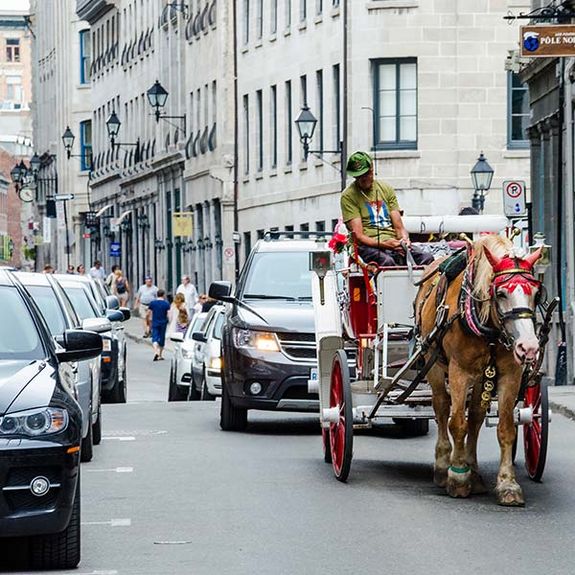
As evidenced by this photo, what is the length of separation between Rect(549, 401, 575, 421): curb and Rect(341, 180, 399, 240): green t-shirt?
7217 millimetres

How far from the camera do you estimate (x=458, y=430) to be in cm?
1391

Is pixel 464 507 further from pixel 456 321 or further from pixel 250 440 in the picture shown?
pixel 250 440

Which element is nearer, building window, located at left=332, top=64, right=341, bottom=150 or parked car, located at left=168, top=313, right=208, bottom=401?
parked car, located at left=168, top=313, right=208, bottom=401

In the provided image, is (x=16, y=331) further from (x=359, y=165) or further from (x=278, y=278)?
(x=278, y=278)

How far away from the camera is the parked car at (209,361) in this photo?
1115 inches

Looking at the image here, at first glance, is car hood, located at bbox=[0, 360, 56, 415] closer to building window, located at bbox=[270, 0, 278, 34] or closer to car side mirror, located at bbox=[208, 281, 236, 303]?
car side mirror, located at bbox=[208, 281, 236, 303]

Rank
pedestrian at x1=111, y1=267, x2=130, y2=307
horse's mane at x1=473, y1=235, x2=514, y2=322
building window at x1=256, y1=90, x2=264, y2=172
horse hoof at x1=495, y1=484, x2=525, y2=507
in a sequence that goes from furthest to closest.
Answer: pedestrian at x1=111, y1=267, x2=130, y2=307 → building window at x1=256, y1=90, x2=264, y2=172 → horse hoof at x1=495, y1=484, x2=525, y2=507 → horse's mane at x1=473, y1=235, x2=514, y2=322

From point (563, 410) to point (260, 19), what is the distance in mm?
39005

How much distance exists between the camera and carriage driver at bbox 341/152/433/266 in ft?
52.6

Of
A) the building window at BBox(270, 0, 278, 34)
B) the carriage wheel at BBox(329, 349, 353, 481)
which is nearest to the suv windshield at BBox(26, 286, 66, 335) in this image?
the carriage wheel at BBox(329, 349, 353, 481)

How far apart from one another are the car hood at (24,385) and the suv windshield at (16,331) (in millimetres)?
238

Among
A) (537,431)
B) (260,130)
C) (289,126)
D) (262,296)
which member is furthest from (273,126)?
(537,431)

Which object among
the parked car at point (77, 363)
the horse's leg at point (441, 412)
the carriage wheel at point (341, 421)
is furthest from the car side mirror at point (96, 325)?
the horse's leg at point (441, 412)

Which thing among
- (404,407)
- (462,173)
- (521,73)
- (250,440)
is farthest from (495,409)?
(462,173)
